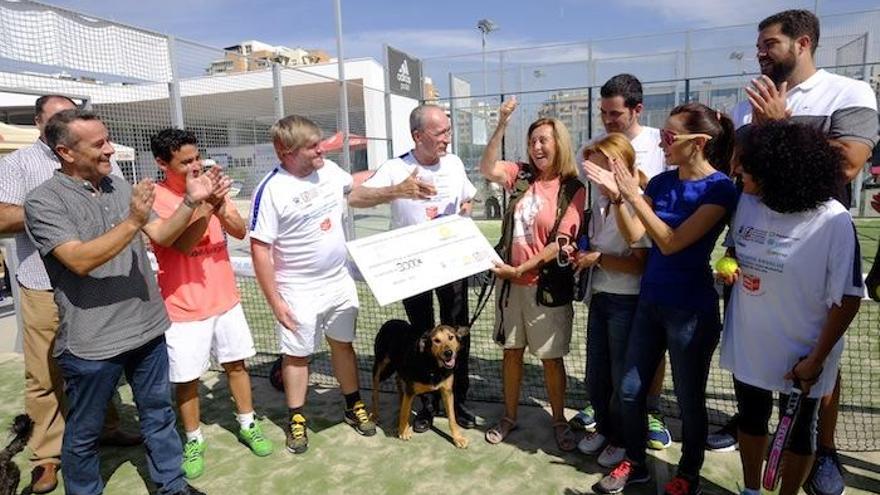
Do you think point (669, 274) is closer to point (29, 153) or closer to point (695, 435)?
point (695, 435)

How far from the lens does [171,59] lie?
5.44 m

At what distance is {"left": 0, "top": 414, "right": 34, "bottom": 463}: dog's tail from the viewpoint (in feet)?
9.75

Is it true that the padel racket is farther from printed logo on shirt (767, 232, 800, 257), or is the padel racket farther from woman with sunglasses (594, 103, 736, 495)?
printed logo on shirt (767, 232, 800, 257)

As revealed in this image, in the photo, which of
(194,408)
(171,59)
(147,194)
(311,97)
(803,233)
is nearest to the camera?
(803,233)

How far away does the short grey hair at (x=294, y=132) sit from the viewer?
3463mm

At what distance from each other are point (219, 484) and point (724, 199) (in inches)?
134

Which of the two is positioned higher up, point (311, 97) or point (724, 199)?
point (311, 97)

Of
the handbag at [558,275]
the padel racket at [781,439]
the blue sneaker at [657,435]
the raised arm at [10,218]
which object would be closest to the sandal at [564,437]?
the blue sneaker at [657,435]

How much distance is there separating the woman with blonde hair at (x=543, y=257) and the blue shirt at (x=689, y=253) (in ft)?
2.09

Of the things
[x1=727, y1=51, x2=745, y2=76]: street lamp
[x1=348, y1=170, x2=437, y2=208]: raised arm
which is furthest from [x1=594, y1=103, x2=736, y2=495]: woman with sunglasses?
[x1=727, y1=51, x2=745, y2=76]: street lamp

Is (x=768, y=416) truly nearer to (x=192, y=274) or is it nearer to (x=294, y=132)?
(x=294, y=132)

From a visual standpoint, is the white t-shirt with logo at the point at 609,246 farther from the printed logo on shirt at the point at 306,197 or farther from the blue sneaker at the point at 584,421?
the printed logo on shirt at the point at 306,197

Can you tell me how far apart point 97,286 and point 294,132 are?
1452mm

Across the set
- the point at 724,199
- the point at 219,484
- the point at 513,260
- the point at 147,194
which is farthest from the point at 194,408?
the point at 724,199
